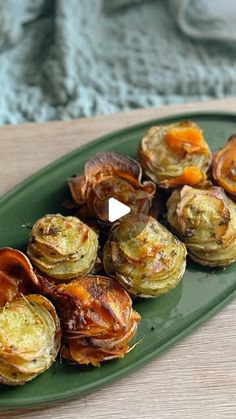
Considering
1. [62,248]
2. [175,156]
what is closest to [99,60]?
[175,156]

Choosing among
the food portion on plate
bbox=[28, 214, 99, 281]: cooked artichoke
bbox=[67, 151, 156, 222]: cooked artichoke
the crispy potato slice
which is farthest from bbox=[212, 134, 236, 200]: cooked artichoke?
the crispy potato slice

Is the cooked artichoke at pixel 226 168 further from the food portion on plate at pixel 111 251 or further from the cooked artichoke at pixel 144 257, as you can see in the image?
the cooked artichoke at pixel 144 257

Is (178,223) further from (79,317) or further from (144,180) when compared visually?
(79,317)

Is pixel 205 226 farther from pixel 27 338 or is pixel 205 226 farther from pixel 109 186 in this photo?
pixel 27 338

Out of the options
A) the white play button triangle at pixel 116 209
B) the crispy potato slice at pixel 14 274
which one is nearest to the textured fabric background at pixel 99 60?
the white play button triangle at pixel 116 209

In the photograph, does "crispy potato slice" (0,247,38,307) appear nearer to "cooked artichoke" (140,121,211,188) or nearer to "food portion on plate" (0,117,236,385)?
"food portion on plate" (0,117,236,385)
